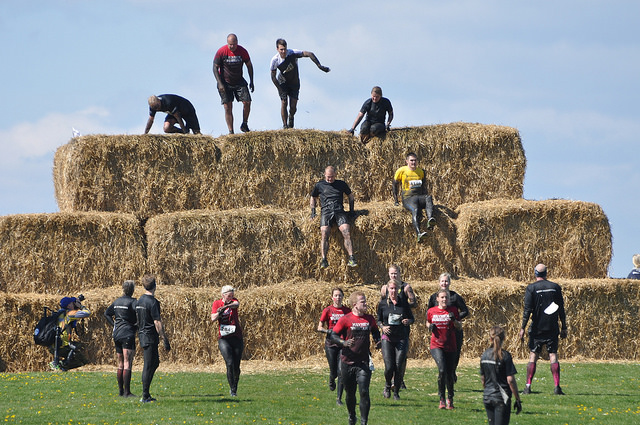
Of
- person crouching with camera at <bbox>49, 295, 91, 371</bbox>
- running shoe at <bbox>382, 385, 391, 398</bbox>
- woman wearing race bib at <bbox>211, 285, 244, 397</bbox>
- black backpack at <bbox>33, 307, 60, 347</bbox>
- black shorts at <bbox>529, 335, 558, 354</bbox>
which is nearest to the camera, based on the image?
running shoe at <bbox>382, 385, 391, 398</bbox>

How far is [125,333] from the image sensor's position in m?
14.9

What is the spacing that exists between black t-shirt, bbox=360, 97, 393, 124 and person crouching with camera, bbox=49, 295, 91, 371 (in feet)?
29.5

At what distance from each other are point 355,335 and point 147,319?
3.95 meters

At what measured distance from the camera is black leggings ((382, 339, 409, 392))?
14.9 meters

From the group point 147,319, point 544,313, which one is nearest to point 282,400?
point 147,319

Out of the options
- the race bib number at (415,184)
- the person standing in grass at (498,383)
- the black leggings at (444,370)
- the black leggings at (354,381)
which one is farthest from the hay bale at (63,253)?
the person standing in grass at (498,383)

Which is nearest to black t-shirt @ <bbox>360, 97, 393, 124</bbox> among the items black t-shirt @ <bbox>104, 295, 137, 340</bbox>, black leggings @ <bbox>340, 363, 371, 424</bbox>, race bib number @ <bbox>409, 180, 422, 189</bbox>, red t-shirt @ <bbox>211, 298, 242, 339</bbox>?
race bib number @ <bbox>409, 180, 422, 189</bbox>

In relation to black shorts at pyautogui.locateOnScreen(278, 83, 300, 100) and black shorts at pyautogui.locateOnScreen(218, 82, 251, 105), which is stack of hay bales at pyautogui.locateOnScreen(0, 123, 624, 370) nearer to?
black shorts at pyautogui.locateOnScreen(218, 82, 251, 105)

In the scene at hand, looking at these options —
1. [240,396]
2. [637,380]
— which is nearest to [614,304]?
[637,380]

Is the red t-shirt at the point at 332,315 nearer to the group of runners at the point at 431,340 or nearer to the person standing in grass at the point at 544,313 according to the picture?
the group of runners at the point at 431,340

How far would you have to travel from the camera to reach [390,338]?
49.2 ft

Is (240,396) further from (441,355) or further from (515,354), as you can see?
(515,354)

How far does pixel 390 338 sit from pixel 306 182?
8950 millimetres

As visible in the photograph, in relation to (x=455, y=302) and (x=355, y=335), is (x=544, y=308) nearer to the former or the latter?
(x=455, y=302)
